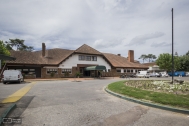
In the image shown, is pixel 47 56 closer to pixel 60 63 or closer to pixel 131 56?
pixel 60 63

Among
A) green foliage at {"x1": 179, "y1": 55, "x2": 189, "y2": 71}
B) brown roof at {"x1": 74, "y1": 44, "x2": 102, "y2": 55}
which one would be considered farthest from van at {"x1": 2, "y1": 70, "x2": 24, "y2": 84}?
green foliage at {"x1": 179, "y1": 55, "x2": 189, "y2": 71}

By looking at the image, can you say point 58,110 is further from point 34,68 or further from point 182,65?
point 182,65

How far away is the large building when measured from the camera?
31.1 metres

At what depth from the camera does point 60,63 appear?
33.5 meters

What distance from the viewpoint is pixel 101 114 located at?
5922mm

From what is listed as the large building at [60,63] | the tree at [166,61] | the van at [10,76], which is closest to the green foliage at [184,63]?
the tree at [166,61]

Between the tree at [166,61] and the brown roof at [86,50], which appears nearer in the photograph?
the brown roof at [86,50]

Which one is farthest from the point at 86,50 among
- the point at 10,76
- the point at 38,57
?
the point at 10,76

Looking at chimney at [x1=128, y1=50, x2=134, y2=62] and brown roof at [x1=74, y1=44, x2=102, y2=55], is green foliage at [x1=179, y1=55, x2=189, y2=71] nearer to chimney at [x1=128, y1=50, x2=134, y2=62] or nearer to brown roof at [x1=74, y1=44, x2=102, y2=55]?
chimney at [x1=128, y1=50, x2=134, y2=62]

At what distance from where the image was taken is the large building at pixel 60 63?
3113 centimetres

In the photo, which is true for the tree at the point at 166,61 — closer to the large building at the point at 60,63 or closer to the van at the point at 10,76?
the large building at the point at 60,63

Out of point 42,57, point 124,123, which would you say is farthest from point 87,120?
point 42,57

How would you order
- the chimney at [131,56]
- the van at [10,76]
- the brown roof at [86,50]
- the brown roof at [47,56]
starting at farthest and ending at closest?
the chimney at [131,56] → the brown roof at [86,50] → the brown roof at [47,56] → the van at [10,76]

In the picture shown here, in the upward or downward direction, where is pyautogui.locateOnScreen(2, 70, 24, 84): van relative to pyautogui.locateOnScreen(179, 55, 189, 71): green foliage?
downward
